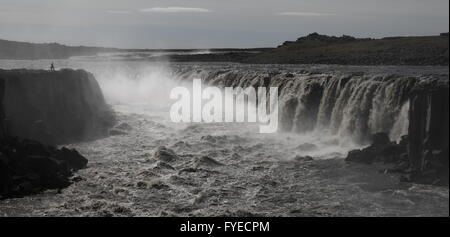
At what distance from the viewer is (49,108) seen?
43.2 m

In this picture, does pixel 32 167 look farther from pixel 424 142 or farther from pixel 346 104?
pixel 346 104

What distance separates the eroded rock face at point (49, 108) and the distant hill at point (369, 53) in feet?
132

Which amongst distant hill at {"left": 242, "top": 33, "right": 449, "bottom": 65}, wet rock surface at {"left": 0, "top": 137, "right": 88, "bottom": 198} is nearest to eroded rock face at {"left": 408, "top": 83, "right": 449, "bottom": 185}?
wet rock surface at {"left": 0, "top": 137, "right": 88, "bottom": 198}

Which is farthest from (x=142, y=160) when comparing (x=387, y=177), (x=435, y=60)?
(x=435, y=60)

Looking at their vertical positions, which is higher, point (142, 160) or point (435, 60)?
point (435, 60)

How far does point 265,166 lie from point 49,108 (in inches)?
768

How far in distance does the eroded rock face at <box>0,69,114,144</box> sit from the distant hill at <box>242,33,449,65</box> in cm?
4034

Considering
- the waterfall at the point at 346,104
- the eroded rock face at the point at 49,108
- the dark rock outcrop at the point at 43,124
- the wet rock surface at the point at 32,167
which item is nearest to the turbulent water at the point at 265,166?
the waterfall at the point at 346,104

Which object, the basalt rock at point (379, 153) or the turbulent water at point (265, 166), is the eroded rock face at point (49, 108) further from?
the basalt rock at point (379, 153)

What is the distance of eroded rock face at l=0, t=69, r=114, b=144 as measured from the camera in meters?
38.6

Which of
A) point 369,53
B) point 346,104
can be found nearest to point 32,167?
point 346,104

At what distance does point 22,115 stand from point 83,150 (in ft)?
17.1
